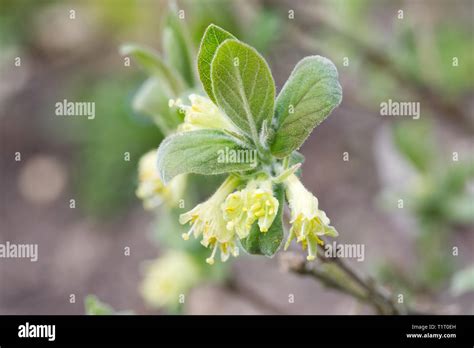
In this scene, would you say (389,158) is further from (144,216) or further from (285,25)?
(144,216)

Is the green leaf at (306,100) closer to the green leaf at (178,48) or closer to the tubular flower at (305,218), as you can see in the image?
the tubular flower at (305,218)

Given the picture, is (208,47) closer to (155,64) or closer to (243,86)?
(243,86)

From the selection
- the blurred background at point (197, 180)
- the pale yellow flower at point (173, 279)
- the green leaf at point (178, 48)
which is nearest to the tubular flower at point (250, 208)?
the green leaf at point (178, 48)

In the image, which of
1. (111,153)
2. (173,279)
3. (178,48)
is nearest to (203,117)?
(178,48)

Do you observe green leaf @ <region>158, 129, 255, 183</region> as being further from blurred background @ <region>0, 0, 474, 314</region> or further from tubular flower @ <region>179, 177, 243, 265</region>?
blurred background @ <region>0, 0, 474, 314</region>

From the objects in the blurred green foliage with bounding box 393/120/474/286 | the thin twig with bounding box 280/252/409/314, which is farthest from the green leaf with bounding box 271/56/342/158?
the blurred green foliage with bounding box 393/120/474/286
